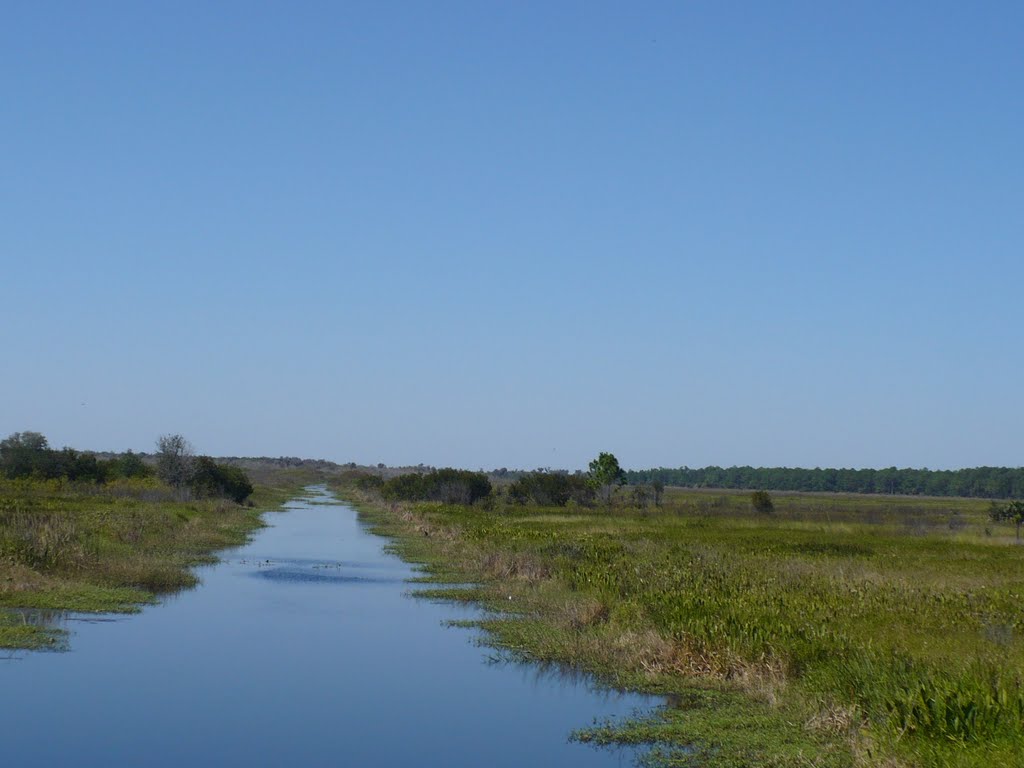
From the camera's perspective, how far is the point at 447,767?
13.7m

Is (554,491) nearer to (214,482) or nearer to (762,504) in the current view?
(762,504)

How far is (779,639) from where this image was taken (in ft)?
54.6

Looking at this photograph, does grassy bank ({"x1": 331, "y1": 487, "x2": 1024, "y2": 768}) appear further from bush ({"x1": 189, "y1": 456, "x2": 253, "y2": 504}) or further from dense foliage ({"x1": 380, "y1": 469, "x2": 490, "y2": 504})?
dense foliage ({"x1": 380, "y1": 469, "x2": 490, "y2": 504})

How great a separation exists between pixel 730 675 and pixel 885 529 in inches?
1773

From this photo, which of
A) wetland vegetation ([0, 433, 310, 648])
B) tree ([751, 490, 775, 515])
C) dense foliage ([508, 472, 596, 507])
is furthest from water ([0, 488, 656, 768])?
tree ([751, 490, 775, 515])

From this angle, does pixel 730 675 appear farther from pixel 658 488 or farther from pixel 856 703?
pixel 658 488

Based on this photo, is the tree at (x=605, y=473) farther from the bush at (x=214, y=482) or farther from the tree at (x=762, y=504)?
the bush at (x=214, y=482)

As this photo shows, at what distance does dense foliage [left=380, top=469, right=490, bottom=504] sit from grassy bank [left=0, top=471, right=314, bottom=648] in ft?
93.4

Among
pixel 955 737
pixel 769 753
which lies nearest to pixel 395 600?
pixel 769 753

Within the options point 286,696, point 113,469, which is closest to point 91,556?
point 286,696

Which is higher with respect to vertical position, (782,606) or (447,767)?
(782,606)

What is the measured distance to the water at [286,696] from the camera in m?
14.0

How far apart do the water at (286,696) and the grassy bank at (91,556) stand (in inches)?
45.0

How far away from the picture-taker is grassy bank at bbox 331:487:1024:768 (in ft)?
39.4
